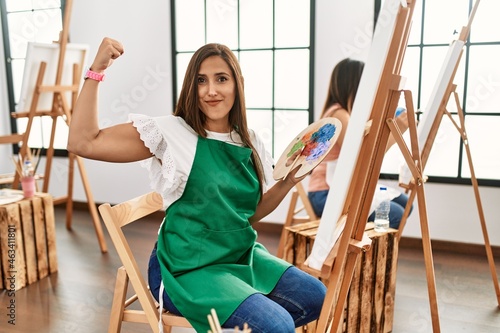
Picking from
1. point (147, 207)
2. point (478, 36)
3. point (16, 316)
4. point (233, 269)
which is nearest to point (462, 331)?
point (233, 269)

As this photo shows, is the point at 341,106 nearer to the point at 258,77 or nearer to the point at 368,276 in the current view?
the point at 368,276

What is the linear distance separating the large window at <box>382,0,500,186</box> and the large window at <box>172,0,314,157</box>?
760 mm

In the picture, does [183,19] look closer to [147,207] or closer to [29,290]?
[29,290]

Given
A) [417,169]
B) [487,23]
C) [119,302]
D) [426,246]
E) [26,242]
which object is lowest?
[26,242]

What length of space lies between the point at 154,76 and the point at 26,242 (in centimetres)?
177

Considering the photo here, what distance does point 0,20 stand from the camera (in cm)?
459

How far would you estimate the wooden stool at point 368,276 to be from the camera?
6.59ft

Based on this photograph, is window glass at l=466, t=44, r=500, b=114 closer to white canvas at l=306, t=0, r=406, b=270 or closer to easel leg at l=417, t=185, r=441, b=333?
easel leg at l=417, t=185, r=441, b=333

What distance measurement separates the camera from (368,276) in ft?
6.68

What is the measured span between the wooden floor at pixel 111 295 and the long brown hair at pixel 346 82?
112cm

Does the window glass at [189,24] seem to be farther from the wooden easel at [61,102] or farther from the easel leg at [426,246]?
the easel leg at [426,246]

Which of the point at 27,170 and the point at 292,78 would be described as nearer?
the point at 27,170

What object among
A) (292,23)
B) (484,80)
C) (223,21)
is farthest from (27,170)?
(484,80)

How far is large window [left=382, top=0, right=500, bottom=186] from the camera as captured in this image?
311 centimetres
